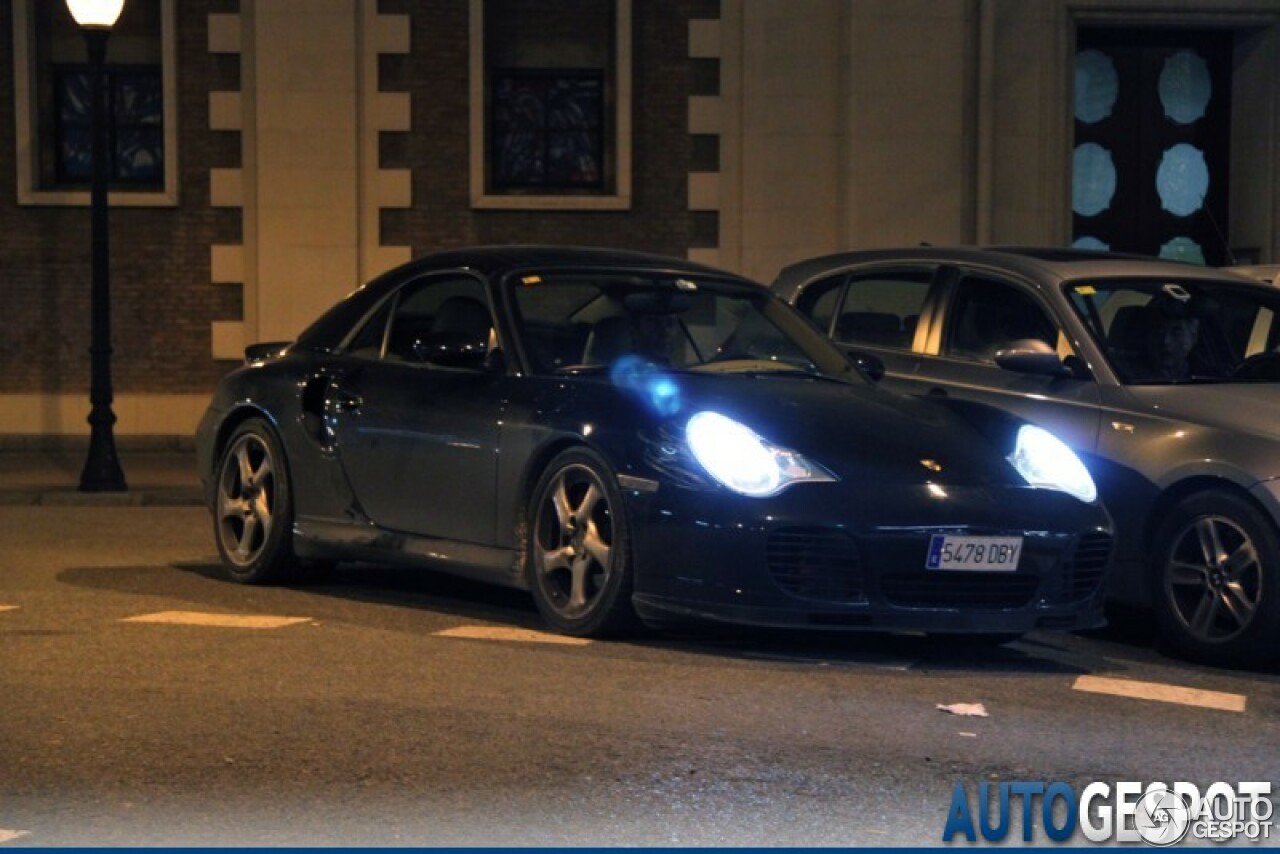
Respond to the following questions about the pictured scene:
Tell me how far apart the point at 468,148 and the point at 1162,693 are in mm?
13333

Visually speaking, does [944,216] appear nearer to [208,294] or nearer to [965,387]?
[208,294]

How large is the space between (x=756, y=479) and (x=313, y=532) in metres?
2.70

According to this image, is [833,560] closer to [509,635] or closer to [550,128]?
[509,635]

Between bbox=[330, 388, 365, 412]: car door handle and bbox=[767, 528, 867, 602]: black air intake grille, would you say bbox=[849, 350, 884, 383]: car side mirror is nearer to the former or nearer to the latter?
bbox=[767, 528, 867, 602]: black air intake grille

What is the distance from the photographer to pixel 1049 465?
905 centimetres

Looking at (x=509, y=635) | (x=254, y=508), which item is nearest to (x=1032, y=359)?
(x=509, y=635)

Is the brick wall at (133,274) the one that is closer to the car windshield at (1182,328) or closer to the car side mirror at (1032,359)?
the car windshield at (1182,328)

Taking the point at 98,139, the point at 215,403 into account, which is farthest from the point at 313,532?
the point at 98,139

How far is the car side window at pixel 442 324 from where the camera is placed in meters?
9.68

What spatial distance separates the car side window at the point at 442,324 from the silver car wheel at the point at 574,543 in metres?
A: 0.88

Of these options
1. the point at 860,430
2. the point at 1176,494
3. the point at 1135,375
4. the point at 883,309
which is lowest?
the point at 1176,494

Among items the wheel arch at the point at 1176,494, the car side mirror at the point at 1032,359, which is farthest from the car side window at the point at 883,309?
the wheel arch at the point at 1176,494

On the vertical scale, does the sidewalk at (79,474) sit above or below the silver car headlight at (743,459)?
below

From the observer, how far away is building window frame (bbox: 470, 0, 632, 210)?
2075 centimetres
